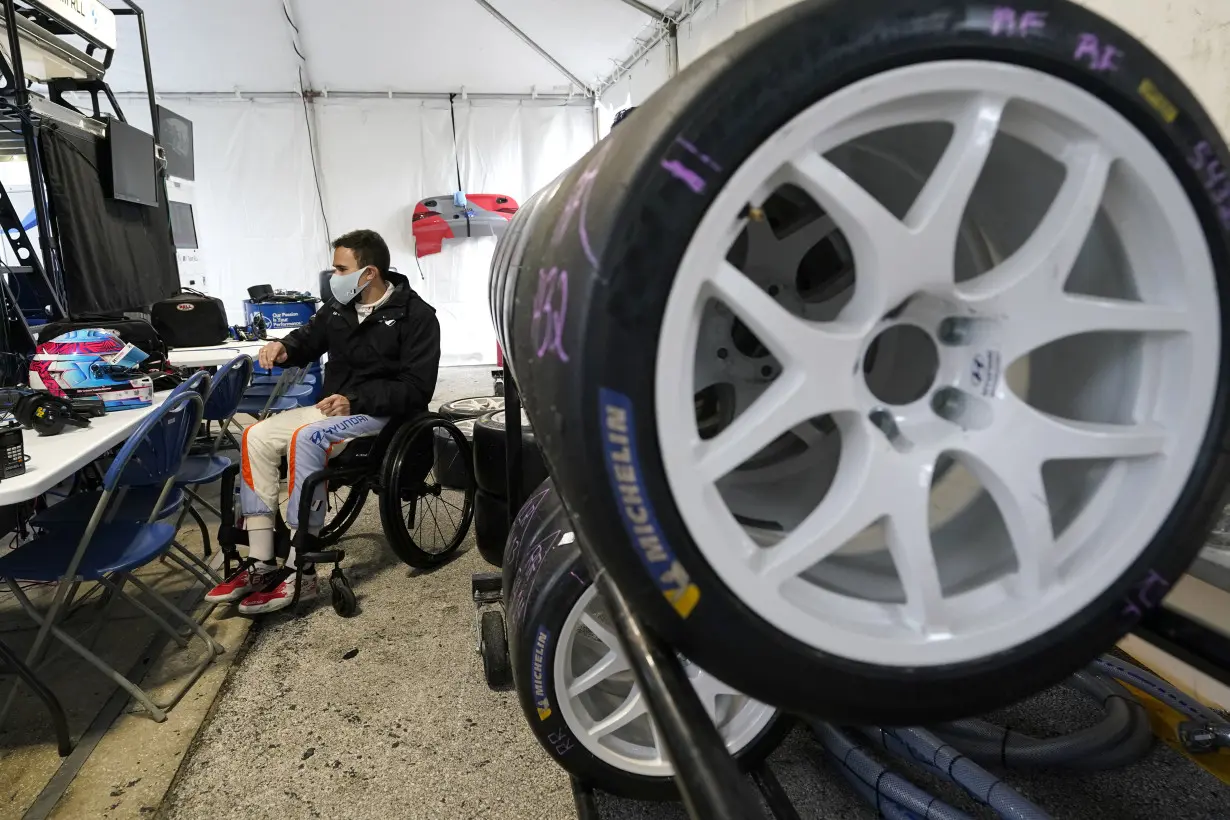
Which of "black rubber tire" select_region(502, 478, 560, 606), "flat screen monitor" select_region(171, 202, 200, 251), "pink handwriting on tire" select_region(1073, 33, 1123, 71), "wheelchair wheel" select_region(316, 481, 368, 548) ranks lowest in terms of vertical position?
"wheelchair wheel" select_region(316, 481, 368, 548)

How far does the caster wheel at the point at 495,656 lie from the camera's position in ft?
6.63

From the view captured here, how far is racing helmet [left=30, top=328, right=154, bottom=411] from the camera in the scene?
2.49 m

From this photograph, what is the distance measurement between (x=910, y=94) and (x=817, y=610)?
1.45ft

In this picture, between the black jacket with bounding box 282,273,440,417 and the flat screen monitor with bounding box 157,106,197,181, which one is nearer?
the black jacket with bounding box 282,273,440,417

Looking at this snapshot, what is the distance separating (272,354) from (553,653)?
2.28m

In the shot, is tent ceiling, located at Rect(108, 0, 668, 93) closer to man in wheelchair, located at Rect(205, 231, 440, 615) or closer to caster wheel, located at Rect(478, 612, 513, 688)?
man in wheelchair, located at Rect(205, 231, 440, 615)

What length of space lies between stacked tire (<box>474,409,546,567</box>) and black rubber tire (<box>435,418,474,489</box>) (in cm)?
37

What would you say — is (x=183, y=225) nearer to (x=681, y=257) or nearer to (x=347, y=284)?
(x=347, y=284)

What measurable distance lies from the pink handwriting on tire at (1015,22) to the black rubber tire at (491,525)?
2.28 metres

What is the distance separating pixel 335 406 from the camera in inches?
109

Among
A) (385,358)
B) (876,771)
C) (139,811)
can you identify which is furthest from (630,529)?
(385,358)

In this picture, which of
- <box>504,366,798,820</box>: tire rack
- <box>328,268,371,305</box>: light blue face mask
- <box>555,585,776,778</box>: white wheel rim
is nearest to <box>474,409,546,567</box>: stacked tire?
<box>328,268,371,305</box>: light blue face mask


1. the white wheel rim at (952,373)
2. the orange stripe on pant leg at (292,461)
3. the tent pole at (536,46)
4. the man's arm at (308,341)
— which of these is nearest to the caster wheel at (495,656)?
the orange stripe on pant leg at (292,461)

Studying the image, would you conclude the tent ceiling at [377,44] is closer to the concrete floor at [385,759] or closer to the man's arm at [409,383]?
the man's arm at [409,383]
